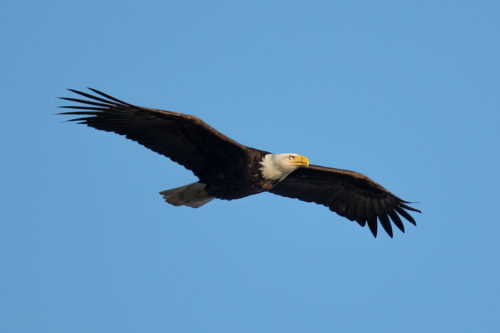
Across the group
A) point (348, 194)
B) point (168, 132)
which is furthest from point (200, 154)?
point (348, 194)

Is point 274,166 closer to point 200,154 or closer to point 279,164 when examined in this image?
point 279,164

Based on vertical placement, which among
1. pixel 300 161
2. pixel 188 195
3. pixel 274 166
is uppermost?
pixel 300 161

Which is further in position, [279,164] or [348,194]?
[348,194]

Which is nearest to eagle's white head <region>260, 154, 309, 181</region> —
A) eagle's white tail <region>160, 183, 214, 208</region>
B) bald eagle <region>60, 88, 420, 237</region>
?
bald eagle <region>60, 88, 420, 237</region>

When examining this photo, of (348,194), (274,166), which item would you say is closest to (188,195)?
(274,166)

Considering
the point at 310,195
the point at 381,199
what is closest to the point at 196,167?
the point at 310,195

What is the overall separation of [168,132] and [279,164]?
1.72m

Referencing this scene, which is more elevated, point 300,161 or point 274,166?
point 300,161

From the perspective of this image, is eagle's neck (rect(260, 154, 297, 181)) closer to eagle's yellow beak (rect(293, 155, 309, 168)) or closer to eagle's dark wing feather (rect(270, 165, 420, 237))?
eagle's yellow beak (rect(293, 155, 309, 168))

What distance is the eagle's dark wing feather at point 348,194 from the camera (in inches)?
479

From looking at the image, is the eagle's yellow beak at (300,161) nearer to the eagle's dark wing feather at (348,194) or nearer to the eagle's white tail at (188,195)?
the eagle's dark wing feather at (348,194)

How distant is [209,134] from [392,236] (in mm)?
4253

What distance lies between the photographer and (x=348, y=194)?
12.6 m

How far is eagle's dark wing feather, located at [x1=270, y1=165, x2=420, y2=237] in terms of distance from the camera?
1216 centimetres
